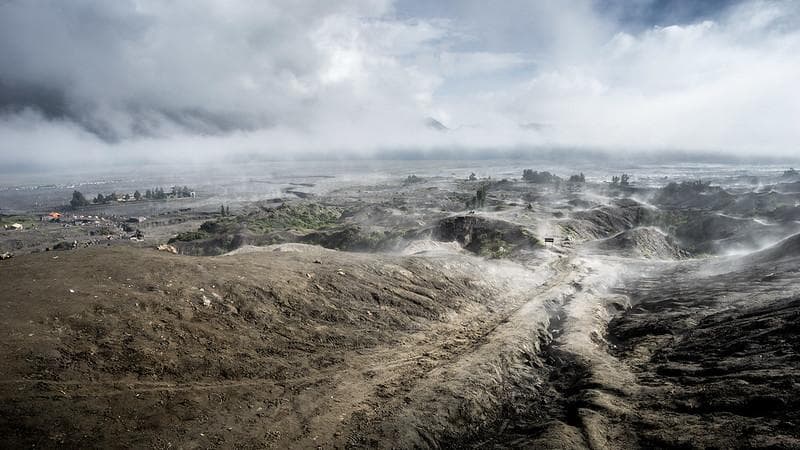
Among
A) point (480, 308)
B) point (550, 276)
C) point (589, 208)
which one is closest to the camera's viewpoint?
point (480, 308)

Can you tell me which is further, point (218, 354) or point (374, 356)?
point (374, 356)

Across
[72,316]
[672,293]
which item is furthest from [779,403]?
[72,316]

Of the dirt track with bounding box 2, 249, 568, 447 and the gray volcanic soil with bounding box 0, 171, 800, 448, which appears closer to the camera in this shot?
the dirt track with bounding box 2, 249, 568, 447

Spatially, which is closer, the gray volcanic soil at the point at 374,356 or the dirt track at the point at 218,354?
the dirt track at the point at 218,354

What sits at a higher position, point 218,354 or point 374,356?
point 218,354

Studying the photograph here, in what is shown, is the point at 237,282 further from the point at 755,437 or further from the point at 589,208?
the point at 589,208

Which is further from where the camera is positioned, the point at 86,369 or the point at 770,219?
the point at 770,219

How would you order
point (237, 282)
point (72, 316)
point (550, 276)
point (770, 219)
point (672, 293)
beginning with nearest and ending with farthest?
point (72, 316) → point (237, 282) → point (672, 293) → point (550, 276) → point (770, 219)

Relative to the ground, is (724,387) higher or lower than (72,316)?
lower
